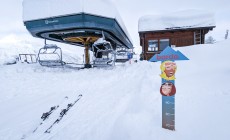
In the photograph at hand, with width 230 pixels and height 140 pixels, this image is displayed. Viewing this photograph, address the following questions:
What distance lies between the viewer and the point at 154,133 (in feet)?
8.89

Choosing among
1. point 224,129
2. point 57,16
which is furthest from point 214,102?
point 57,16

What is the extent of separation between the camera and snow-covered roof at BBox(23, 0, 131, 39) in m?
11.0

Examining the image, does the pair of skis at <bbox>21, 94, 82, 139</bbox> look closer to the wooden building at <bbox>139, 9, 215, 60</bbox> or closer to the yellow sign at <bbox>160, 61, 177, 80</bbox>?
the yellow sign at <bbox>160, 61, 177, 80</bbox>

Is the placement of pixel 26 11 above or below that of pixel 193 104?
above

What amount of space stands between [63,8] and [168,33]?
9.50m

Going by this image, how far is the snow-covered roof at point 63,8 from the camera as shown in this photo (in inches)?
432

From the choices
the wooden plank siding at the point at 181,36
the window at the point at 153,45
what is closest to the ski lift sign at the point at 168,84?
the wooden plank siding at the point at 181,36

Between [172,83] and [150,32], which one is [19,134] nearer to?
[172,83]

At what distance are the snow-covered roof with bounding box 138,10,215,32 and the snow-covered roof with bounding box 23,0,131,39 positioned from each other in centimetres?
447

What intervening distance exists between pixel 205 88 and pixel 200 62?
10.8 feet

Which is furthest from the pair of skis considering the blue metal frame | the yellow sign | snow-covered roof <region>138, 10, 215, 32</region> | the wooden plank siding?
snow-covered roof <region>138, 10, 215, 32</region>

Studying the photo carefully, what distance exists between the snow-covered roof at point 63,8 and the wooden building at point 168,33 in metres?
4.52

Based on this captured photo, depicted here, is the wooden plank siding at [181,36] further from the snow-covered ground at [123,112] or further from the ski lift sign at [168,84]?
the ski lift sign at [168,84]

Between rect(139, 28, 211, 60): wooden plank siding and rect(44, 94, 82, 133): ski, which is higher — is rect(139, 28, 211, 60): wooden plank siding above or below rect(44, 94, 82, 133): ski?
above
